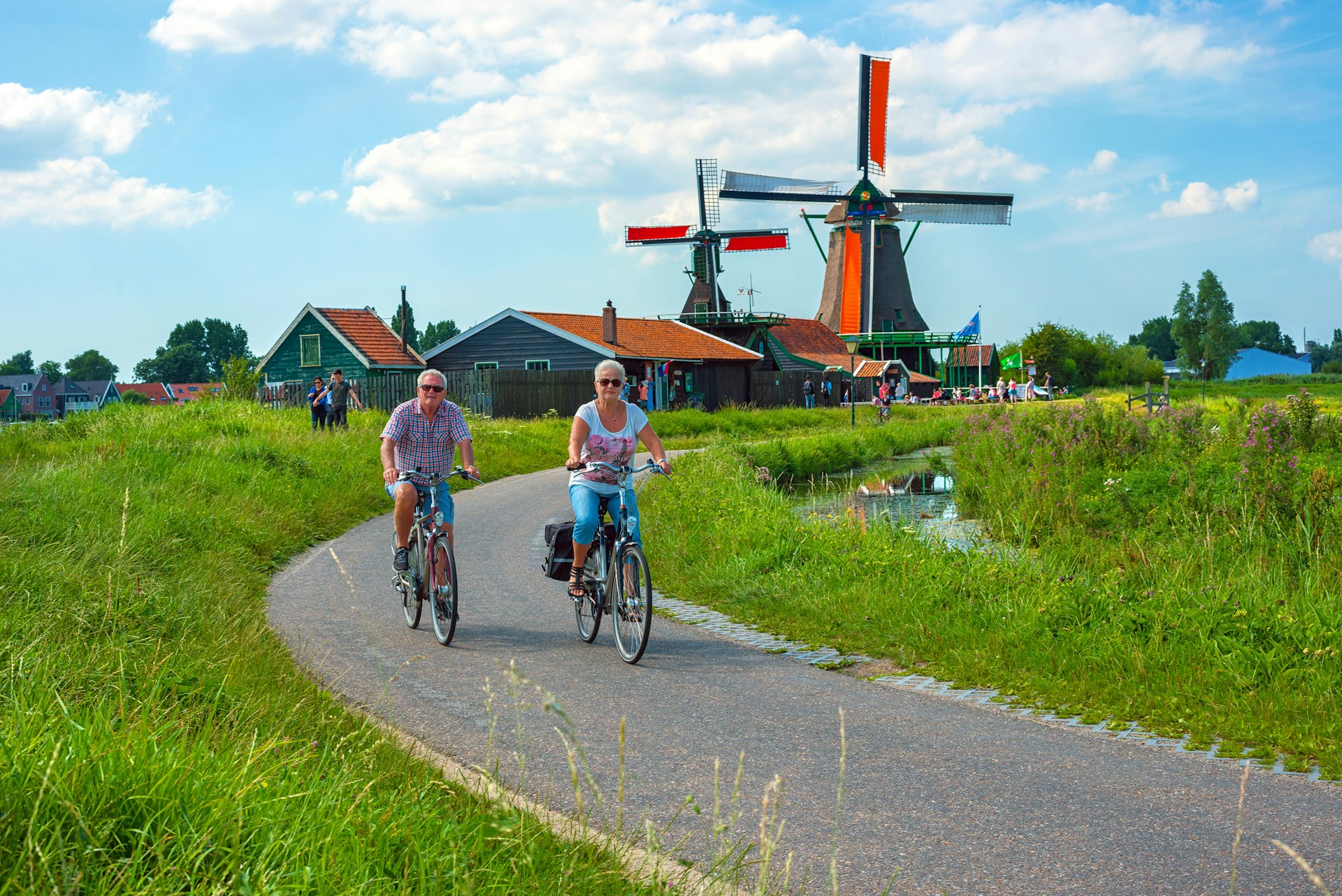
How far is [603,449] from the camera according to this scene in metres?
7.43

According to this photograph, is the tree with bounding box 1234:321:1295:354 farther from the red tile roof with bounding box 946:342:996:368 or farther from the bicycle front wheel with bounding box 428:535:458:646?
the bicycle front wheel with bounding box 428:535:458:646

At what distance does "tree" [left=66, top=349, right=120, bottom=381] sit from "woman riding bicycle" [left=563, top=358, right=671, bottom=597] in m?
158

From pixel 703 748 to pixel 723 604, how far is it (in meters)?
4.10

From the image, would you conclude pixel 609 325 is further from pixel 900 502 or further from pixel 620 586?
pixel 620 586

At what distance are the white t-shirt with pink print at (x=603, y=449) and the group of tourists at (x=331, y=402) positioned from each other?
16.5 m

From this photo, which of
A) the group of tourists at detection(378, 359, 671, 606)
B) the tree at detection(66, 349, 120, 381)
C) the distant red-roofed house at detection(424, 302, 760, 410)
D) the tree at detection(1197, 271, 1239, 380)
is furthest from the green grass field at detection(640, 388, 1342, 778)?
the tree at detection(66, 349, 120, 381)

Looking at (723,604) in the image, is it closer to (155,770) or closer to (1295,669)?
(1295,669)

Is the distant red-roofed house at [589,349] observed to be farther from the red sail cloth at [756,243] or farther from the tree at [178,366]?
the tree at [178,366]

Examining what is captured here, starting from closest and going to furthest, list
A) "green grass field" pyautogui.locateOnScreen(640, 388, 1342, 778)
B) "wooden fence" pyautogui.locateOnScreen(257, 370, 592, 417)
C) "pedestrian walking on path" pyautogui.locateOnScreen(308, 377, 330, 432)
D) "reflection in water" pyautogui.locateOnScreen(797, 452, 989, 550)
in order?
"green grass field" pyautogui.locateOnScreen(640, 388, 1342, 778) → "reflection in water" pyautogui.locateOnScreen(797, 452, 989, 550) → "pedestrian walking on path" pyautogui.locateOnScreen(308, 377, 330, 432) → "wooden fence" pyautogui.locateOnScreen(257, 370, 592, 417)

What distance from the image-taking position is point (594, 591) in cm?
752

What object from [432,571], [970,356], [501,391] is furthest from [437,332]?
[432,571]

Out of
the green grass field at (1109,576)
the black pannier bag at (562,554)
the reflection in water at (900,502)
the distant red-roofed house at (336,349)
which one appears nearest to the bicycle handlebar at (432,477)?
the black pannier bag at (562,554)

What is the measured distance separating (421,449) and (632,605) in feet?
7.09

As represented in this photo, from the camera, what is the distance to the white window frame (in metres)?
44.7
